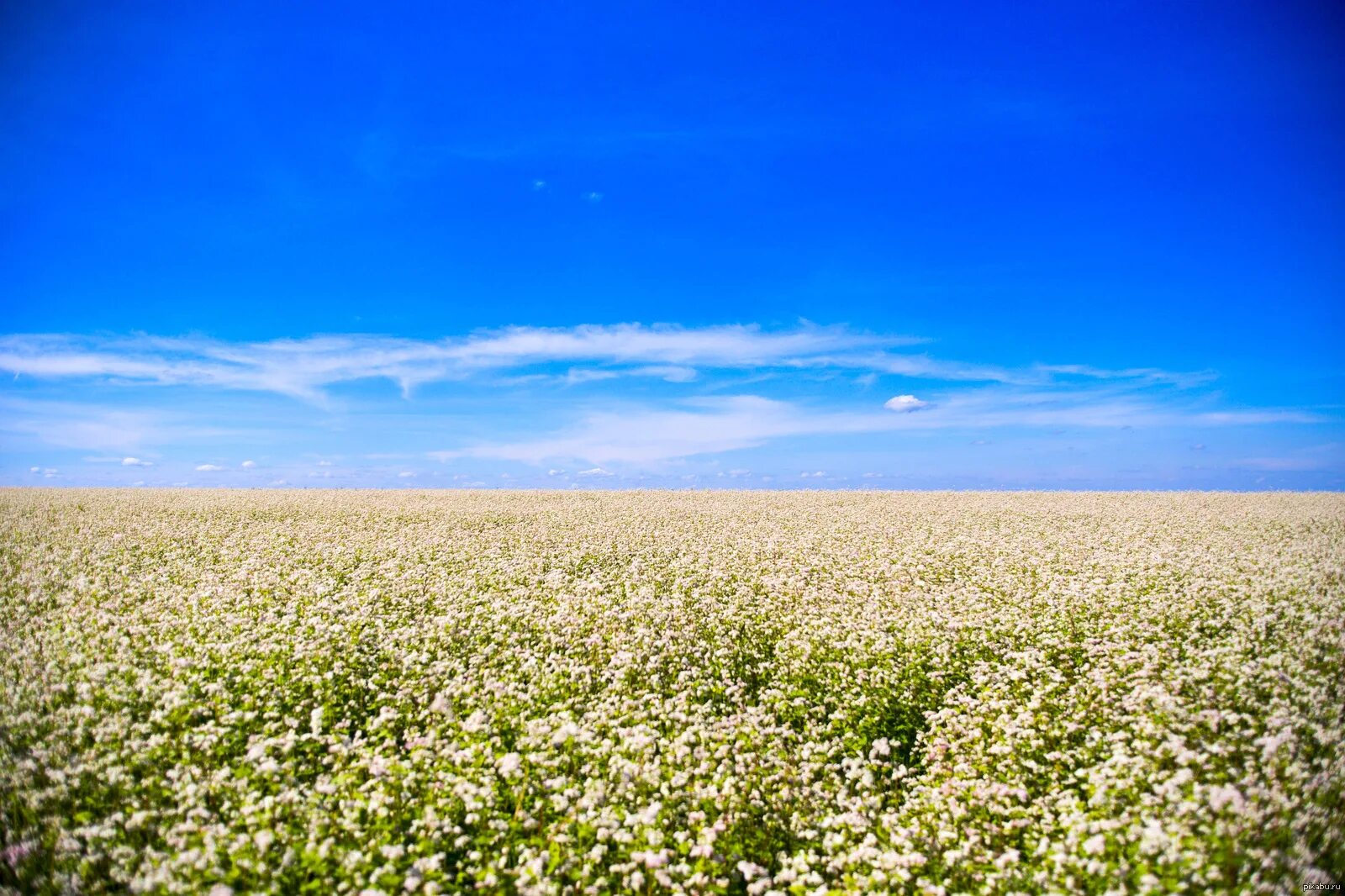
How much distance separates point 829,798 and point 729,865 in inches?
65.6

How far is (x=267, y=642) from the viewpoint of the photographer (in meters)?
9.74

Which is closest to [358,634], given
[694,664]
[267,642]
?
[267,642]

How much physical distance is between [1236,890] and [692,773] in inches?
172

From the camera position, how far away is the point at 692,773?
662 centimetres

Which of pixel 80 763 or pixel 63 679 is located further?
pixel 63 679

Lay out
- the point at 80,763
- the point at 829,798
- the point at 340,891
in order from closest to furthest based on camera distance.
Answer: the point at 340,891
the point at 80,763
the point at 829,798

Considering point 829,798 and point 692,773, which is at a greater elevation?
point 692,773

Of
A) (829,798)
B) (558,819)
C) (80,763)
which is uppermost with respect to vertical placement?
(80,763)

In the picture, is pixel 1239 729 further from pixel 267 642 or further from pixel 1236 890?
pixel 267 642

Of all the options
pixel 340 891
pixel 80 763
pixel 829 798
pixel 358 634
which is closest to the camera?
pixel 340 891

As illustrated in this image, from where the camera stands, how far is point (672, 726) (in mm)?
7582

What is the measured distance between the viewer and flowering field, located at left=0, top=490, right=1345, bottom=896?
16.8ft

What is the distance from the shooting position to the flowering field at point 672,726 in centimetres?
511

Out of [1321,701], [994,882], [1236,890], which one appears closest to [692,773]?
[994,882]
